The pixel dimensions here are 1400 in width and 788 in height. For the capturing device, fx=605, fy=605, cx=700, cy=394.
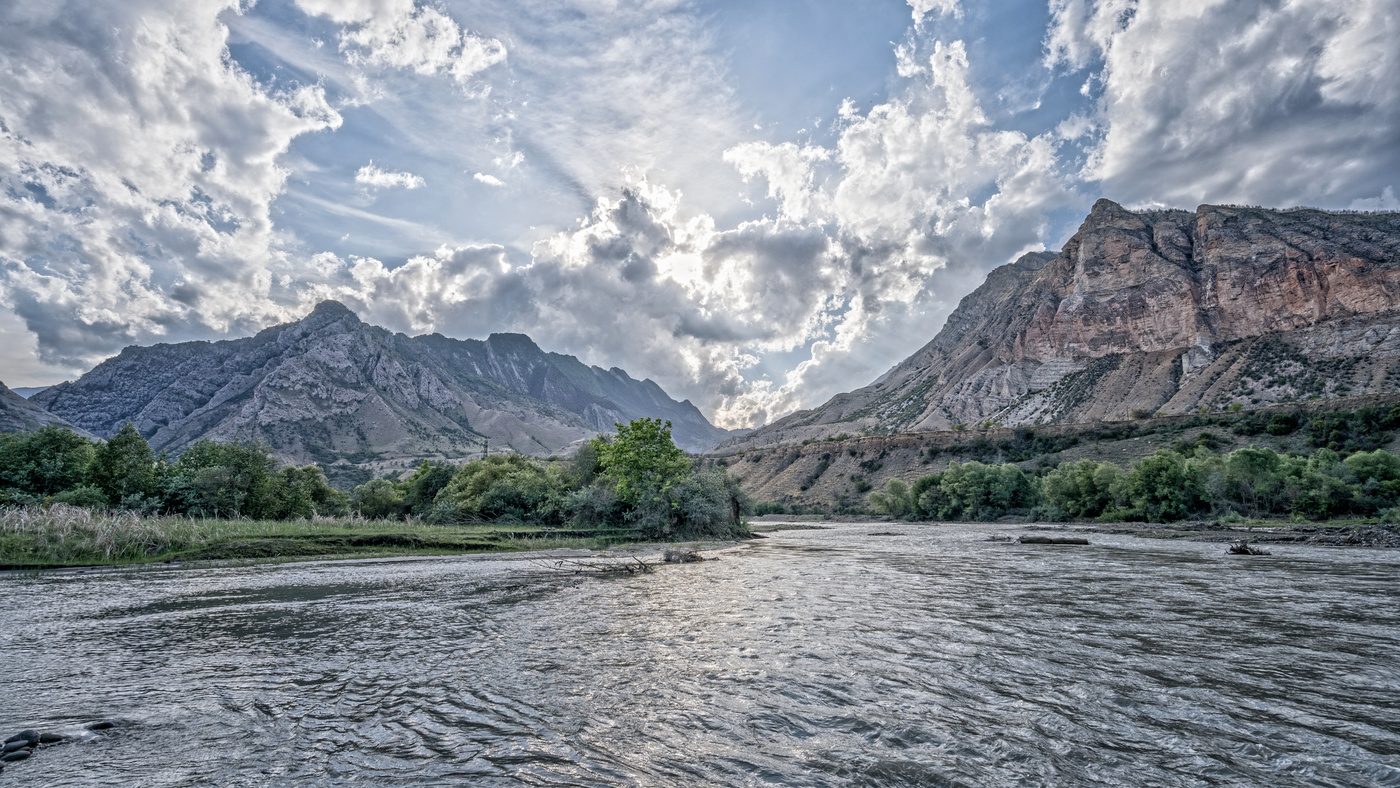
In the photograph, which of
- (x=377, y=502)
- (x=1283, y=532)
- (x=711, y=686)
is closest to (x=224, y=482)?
(x=377, y=502)

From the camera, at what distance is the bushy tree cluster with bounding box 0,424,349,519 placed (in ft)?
127

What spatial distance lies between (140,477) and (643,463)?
3611cm

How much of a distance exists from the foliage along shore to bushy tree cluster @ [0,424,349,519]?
10 centimetres

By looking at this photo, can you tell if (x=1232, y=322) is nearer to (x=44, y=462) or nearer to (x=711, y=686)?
(x=711, y=686)

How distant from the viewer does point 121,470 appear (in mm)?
42781

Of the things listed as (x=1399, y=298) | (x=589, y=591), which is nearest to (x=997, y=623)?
(x=589, y=591)

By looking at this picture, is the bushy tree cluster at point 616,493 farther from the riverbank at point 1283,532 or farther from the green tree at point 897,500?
the green tree at point 897,500

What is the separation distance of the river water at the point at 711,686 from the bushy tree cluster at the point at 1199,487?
4804 centimetres

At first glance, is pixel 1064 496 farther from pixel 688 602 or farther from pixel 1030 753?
pixel 1030 753

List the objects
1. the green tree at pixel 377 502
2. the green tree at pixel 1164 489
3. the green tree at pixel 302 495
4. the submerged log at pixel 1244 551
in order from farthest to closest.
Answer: the green tree at pixel 1164 489, the green tree at pixel 377 502, the green tree at pixel 302 495, the submerged log at pixel 1244 551

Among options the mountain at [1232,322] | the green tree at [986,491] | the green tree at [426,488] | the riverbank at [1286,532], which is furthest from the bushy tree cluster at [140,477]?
the mountain at [1232,322]

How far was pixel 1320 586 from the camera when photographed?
20.3 m

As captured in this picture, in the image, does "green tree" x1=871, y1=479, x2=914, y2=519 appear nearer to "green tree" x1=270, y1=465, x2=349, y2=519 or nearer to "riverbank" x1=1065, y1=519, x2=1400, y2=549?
"riverbank" x1=1065, y1=519, x2=1400, y2=549

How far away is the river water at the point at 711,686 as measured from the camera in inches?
269
